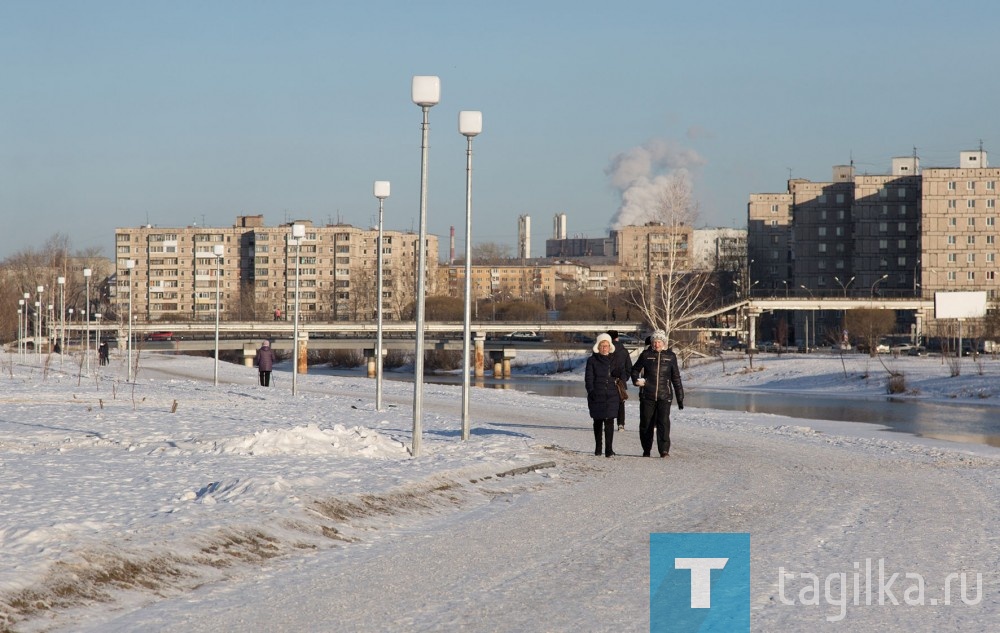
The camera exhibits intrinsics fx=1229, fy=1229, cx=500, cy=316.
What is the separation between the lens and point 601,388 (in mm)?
18516

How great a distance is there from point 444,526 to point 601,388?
24.1 feet

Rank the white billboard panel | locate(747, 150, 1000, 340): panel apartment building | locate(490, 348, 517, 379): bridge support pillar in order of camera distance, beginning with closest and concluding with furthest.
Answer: locate(490, 348, 517, 379): bridge support pillar < the white billboard panel < locate(747, 150, 1000, 340): panel apartment building

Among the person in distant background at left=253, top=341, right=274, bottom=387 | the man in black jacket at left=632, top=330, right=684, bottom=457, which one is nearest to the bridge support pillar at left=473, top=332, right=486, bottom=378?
the person in distant background at left=253, top=341, right=274, bottom=387

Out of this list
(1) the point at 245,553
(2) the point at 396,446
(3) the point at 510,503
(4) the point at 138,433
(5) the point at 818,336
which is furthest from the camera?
(5) the point at 818,336

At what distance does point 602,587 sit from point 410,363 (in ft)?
343

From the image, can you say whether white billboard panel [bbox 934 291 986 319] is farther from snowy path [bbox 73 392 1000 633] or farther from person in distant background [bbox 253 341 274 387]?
snowy path [bbox 73 392 1000 633]

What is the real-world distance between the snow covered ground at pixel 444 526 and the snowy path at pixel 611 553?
0.10 feet

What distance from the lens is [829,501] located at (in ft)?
44.2

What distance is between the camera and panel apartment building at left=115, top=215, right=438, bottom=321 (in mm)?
182125

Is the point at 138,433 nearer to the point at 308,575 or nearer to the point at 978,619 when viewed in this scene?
the point at 308,575

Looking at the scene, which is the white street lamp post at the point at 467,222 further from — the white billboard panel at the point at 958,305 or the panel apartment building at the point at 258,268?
the panel apartment building at the point at 258,268

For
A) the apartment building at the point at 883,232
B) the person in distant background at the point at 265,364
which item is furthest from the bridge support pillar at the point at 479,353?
the person in distant background at the point at 265,364

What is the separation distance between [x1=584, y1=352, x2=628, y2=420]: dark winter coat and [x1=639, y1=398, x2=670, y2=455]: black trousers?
17.5 inches

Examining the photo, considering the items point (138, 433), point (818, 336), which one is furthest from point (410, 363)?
point (138, 433)
